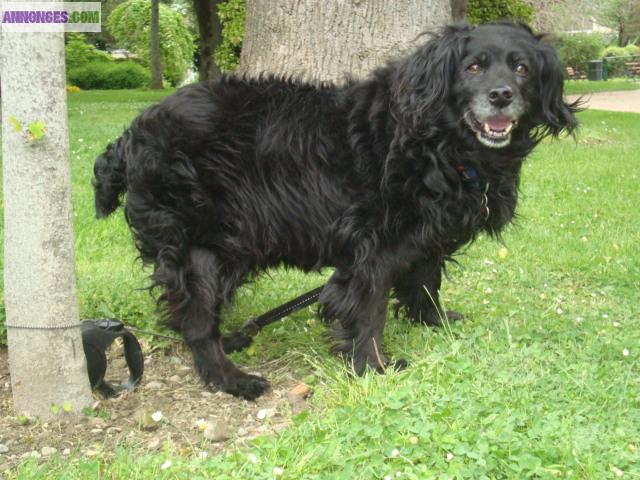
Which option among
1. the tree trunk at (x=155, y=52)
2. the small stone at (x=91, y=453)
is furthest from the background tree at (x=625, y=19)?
the small stone at (x=91, y=453)

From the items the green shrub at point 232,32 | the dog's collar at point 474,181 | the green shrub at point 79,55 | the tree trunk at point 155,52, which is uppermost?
the dog's collar at point 474,181

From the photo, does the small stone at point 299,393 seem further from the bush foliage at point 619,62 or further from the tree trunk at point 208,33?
the bush foliage at point 619,62

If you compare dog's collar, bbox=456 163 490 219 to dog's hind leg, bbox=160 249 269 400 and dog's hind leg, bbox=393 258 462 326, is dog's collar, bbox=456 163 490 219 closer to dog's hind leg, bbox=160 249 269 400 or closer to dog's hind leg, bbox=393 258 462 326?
dog's hind leg, bbox=393 258 462 326

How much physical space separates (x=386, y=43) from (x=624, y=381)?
363 centimetres

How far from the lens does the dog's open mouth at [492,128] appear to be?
340cm

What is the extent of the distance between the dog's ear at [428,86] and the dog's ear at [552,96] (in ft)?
1.36

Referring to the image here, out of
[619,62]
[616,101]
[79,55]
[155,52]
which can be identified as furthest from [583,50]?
[79,55]

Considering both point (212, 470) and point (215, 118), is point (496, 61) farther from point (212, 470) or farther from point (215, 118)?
point (212, 470)

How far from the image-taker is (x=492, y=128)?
3398mm

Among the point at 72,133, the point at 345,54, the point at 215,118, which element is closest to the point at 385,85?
the point at 215,118

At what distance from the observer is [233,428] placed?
3.28 metres

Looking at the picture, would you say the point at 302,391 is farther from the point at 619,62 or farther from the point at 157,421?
the point at 619,62

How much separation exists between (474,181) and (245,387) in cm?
A: 141

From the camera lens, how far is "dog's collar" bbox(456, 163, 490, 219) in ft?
11.7
